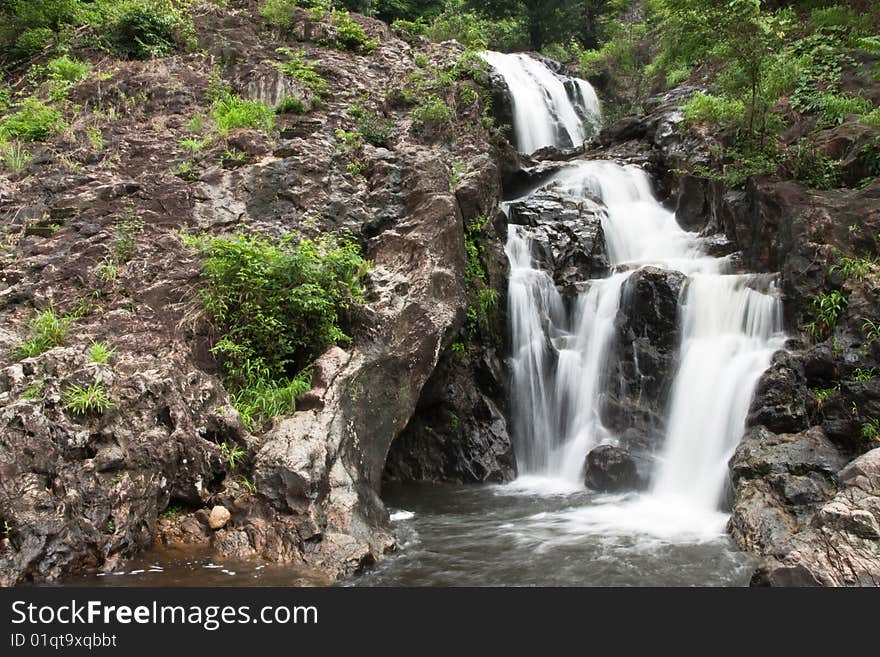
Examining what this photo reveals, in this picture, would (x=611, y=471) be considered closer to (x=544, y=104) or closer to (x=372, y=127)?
(x=372, y=127)

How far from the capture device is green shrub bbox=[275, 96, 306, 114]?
12734 millimetres

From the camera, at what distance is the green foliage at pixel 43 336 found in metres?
7.02

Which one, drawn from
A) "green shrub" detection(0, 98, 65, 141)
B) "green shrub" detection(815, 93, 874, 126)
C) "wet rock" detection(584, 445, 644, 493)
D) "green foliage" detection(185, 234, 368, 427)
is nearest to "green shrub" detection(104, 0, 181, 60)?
"green shrub" detection(0, 98, 65, 141)

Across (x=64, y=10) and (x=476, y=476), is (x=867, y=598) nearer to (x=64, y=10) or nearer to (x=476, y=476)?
(x=476, y=476)

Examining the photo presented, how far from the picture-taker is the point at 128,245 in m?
8.90

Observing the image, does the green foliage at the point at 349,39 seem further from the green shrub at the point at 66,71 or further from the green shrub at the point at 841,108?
the green shrub at the point at 841,108

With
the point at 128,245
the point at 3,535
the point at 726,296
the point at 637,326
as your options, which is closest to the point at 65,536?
the point at 3,535

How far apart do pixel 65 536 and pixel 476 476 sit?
663 centimetres

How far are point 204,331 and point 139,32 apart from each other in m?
11.0

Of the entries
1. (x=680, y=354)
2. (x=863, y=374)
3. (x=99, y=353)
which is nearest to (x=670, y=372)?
(x=680, y=354)

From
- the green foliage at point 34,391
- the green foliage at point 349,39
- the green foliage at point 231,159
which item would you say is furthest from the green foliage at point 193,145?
the green foliage at point 349,39

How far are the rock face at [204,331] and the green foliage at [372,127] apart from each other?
0.23 m

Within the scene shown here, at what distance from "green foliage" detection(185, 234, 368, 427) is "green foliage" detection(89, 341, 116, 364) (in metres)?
1.25

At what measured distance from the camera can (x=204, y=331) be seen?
809cm
